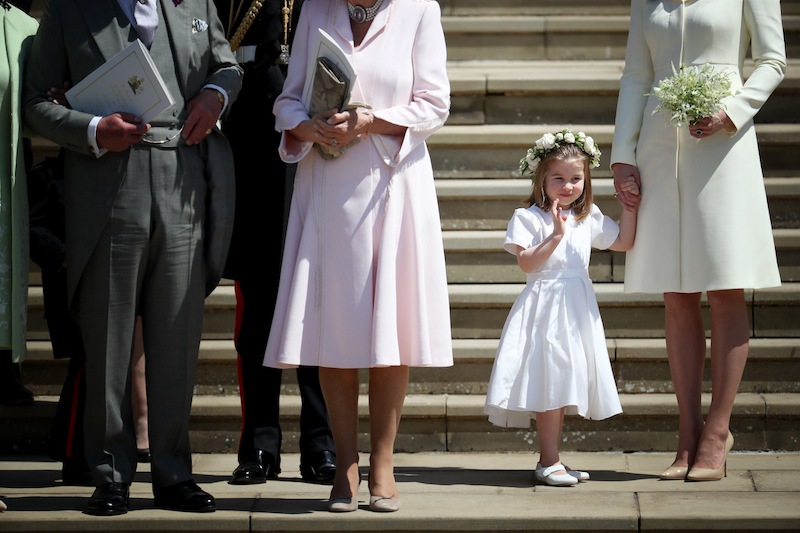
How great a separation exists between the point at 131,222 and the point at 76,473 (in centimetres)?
117

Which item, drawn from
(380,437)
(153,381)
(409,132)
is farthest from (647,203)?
(153,381)

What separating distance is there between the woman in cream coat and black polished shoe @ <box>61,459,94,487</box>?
2.21 m

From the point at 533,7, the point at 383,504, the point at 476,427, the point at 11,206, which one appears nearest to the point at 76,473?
the point at 11,206

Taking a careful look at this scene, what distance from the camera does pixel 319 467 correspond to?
16.4 ft

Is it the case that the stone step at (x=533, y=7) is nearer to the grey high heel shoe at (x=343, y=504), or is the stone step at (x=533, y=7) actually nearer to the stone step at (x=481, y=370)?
the stone step at (x=481, y=370)

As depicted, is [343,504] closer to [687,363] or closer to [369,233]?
[369,233]

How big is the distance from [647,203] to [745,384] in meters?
1.22

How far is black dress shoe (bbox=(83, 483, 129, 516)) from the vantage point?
4.38 meters

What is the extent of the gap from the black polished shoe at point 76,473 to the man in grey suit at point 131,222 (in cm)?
58

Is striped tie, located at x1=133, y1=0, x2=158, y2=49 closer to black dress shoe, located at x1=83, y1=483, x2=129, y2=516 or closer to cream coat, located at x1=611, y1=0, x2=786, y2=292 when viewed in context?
black dress shoe, located at x1=83, y1=483, x2=129, y2=516

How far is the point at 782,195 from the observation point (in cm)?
632

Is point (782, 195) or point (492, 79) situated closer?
point (782, 195)

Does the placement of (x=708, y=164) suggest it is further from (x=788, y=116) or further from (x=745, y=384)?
(x=788, y=116)

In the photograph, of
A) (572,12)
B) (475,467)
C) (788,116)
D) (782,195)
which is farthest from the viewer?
(572,12)
